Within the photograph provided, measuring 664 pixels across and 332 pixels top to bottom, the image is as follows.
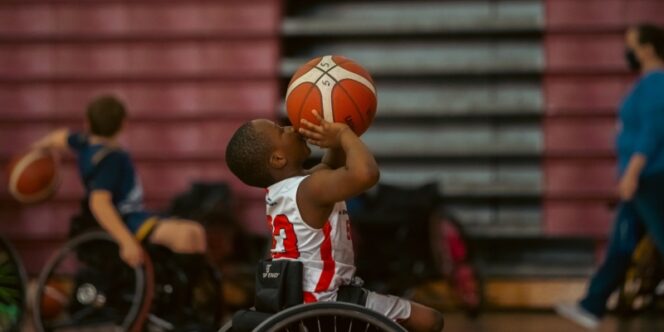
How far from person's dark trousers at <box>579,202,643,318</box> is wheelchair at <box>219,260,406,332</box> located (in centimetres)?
231

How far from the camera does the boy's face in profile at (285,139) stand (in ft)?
9.29

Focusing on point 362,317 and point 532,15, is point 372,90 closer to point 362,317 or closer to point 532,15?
point 362,317

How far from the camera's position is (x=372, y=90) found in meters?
2.88

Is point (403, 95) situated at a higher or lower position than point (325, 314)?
lower

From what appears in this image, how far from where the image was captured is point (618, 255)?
4.80 metres

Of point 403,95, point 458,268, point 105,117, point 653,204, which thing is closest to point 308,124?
point 105,117

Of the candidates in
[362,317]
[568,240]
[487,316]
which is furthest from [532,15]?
[362,317]

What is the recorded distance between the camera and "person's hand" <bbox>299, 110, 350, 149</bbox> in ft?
9.01

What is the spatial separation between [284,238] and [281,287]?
137 mm

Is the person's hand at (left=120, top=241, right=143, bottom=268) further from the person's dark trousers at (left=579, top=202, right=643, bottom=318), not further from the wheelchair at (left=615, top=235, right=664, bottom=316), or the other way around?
the wheelchair at (left=615, top=235, right=664, bottom=316)

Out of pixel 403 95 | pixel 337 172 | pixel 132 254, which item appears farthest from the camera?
pixel 403 95

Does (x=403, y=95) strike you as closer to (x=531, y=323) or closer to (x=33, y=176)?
(x=531, y=323)

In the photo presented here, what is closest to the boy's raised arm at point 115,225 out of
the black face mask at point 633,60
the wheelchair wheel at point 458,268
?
the wheelchair wheel at point 458,268

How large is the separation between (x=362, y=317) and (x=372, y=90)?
2.09ft
